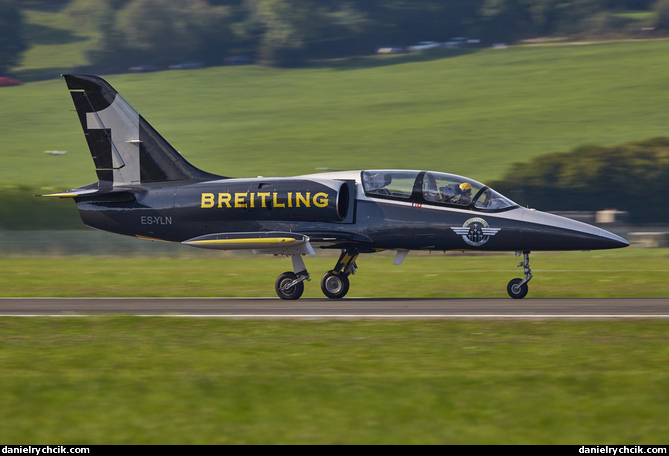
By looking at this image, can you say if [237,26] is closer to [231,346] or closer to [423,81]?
[423,81]

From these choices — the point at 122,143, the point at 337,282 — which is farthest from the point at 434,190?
the point at 122,143

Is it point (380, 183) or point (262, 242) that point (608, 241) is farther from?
point (262, 242)

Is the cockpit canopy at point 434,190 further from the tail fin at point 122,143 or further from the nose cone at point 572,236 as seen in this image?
the tail fin at point 122,143

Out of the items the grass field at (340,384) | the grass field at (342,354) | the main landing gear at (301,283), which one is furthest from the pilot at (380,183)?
the grass field at (340,384)

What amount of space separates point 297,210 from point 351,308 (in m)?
3.42

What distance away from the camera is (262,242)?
20.6m

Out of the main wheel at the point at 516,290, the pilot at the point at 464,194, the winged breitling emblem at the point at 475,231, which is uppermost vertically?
the pilot at the point at 464,194

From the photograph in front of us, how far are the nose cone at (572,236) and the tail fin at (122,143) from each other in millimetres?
8216

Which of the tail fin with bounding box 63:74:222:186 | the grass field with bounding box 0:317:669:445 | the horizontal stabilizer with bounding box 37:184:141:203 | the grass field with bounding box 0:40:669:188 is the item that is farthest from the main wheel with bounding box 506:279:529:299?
the grass field with bounding box 0:40:669:188

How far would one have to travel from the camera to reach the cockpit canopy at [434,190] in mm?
20469

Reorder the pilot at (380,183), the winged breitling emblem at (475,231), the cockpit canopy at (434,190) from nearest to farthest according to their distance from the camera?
1. the winged breitling emblem at (475,231)
2. the cockpit canopy at (434,190)
3. the pilot at (380,183)

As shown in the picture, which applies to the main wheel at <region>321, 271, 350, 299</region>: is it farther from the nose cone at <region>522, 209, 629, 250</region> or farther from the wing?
the nose cone at <region>522, 209, 629, 250</region>

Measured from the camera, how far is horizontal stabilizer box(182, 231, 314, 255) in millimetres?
20500

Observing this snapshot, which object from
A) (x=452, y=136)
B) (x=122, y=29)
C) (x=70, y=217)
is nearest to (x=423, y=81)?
(x=452, y=136)
